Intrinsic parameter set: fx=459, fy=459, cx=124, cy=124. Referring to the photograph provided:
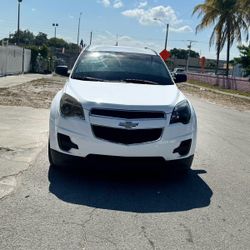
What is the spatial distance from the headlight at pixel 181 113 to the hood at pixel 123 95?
7 cm

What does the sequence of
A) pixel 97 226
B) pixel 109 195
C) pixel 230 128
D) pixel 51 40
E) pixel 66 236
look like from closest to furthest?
pixel 66 236 < pixel 97 226 < pixel 109 195 < pixel 230 128 < pixel 51 40

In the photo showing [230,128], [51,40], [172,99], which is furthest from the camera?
[51,40]

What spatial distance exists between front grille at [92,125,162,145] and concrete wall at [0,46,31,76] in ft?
86.5

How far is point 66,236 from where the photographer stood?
13.1ft

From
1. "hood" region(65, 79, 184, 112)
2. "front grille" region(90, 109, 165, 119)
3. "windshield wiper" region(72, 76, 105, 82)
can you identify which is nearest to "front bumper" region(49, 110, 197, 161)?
"front grille" region(90, 109, 165, 119)

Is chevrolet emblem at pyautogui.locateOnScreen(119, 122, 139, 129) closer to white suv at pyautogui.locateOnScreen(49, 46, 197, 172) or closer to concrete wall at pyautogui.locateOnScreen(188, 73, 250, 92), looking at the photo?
white suv at pyautogui.locateOnScreen(49, 46, 197, 172)

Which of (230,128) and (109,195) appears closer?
(109,195)

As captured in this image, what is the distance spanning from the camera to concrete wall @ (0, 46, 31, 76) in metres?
30.9

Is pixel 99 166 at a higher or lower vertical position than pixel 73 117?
lower

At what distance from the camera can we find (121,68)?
705 centimetres

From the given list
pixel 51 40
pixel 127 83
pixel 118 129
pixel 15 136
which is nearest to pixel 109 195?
pixel 118 129

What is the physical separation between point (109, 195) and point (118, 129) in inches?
30.1

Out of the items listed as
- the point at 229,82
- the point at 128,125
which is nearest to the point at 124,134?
the point at 128,125

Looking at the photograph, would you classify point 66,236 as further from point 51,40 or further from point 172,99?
point 51,40
